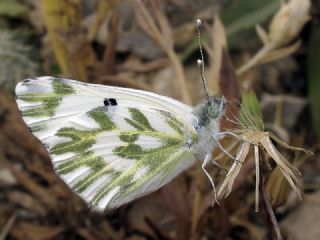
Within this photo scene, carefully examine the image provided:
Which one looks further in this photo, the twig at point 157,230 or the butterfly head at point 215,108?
the twig at point 157,230

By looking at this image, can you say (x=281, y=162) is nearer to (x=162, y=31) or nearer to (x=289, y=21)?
(x=289, y=21)

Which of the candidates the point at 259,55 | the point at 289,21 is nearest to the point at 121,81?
the point at 259,55

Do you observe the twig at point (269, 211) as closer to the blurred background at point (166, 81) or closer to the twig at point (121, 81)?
the blurred background at point (166, 81)

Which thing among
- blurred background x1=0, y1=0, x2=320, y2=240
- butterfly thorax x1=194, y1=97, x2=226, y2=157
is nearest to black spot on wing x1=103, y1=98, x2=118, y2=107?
butterfly thorax x1=194, y1=97, x2=226, y2=157

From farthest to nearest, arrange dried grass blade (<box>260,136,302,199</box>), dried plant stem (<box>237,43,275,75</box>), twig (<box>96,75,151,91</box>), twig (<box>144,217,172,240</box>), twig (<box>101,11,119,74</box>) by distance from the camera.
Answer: twig (<box>101,11,119,74</box>) → twig (<box>96,75,151,91</box>) → dried plant stem (<box>237,43,275,75</box>) → twig (<box>144,217,172,240</box>) → dried grass blade (<box>260,136,302,199</box>)

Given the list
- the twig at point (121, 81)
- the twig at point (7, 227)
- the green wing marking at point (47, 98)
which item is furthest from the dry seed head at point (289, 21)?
the twig at point (7, 227)

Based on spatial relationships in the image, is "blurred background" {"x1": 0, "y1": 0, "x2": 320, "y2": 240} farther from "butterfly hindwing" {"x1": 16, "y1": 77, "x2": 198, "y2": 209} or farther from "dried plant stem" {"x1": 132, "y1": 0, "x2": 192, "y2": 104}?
"butterfly hindwing" {"x1": 16, "y1": 77, "x2": 198, "y2": 209}
